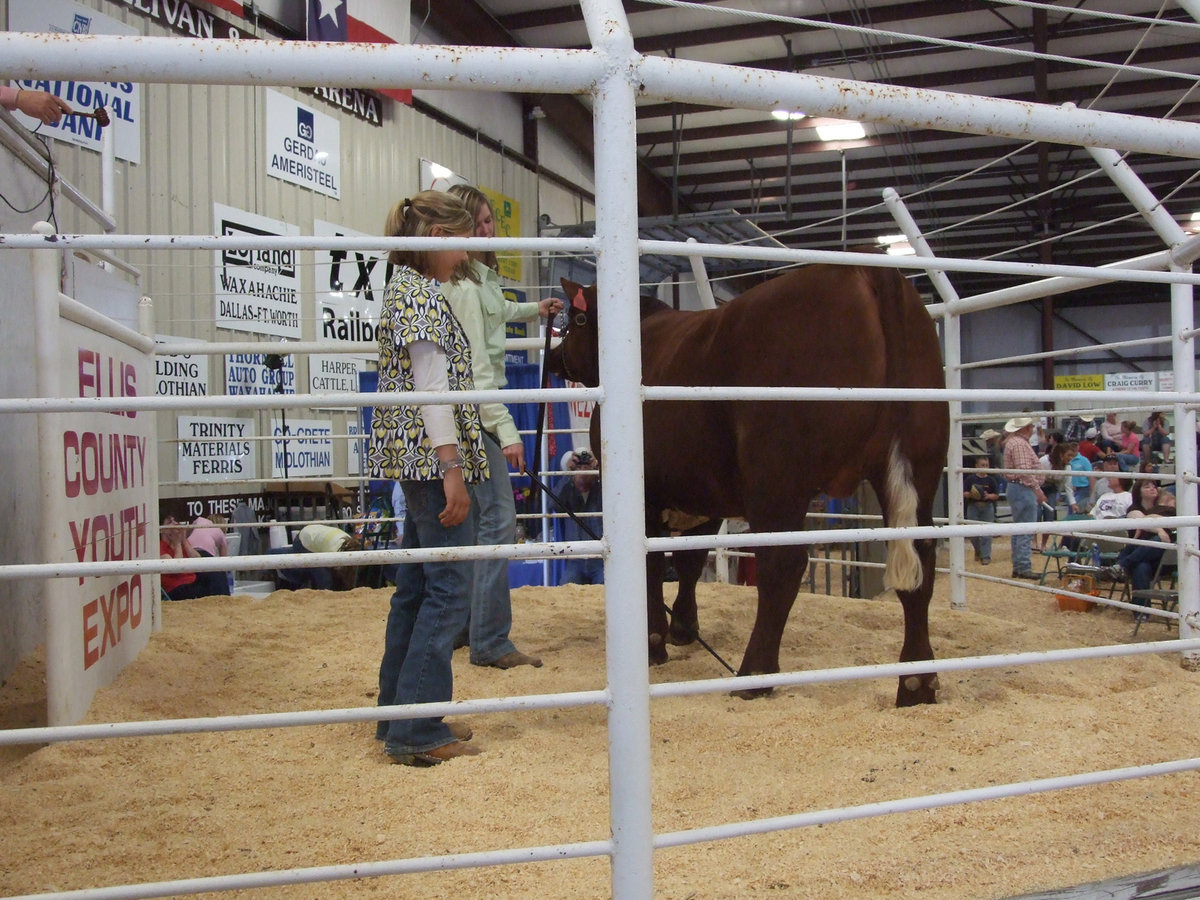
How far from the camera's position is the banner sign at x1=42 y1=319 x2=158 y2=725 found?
8.18 feet

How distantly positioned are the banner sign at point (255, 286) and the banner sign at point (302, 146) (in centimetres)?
53

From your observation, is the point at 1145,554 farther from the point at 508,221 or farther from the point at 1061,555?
the point at 508,221

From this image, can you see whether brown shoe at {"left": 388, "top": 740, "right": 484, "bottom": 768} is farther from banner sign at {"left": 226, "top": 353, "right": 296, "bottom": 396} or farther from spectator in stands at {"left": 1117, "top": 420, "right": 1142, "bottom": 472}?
spectator in stands at {"left": 1117, "top": 420, "right": 1142, "bottom": 472}

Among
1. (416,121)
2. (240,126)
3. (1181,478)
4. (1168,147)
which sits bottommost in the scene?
(1181,478)

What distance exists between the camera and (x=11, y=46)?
3.98 feet

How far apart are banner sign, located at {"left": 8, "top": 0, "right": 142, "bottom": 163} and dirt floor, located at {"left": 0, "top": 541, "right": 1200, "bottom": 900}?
4407 millimetres

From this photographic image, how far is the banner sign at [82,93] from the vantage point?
19.4 feet

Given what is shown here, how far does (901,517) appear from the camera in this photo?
116 inches

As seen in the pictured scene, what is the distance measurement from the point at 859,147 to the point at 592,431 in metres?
11.6

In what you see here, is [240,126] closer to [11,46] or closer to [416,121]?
[416,121]

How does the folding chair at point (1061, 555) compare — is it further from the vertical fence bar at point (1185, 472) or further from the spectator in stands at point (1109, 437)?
the spectator in stands at point (1109, 437)

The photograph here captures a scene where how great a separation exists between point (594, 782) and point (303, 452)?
7.22 meters

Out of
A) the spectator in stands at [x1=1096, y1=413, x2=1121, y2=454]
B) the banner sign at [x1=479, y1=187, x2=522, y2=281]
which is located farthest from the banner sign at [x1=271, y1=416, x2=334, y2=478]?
the spectator in stands at [x1=1096, y1=413, x2=1121, y2=454]

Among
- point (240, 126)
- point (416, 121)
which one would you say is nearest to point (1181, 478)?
point (240, 126)
